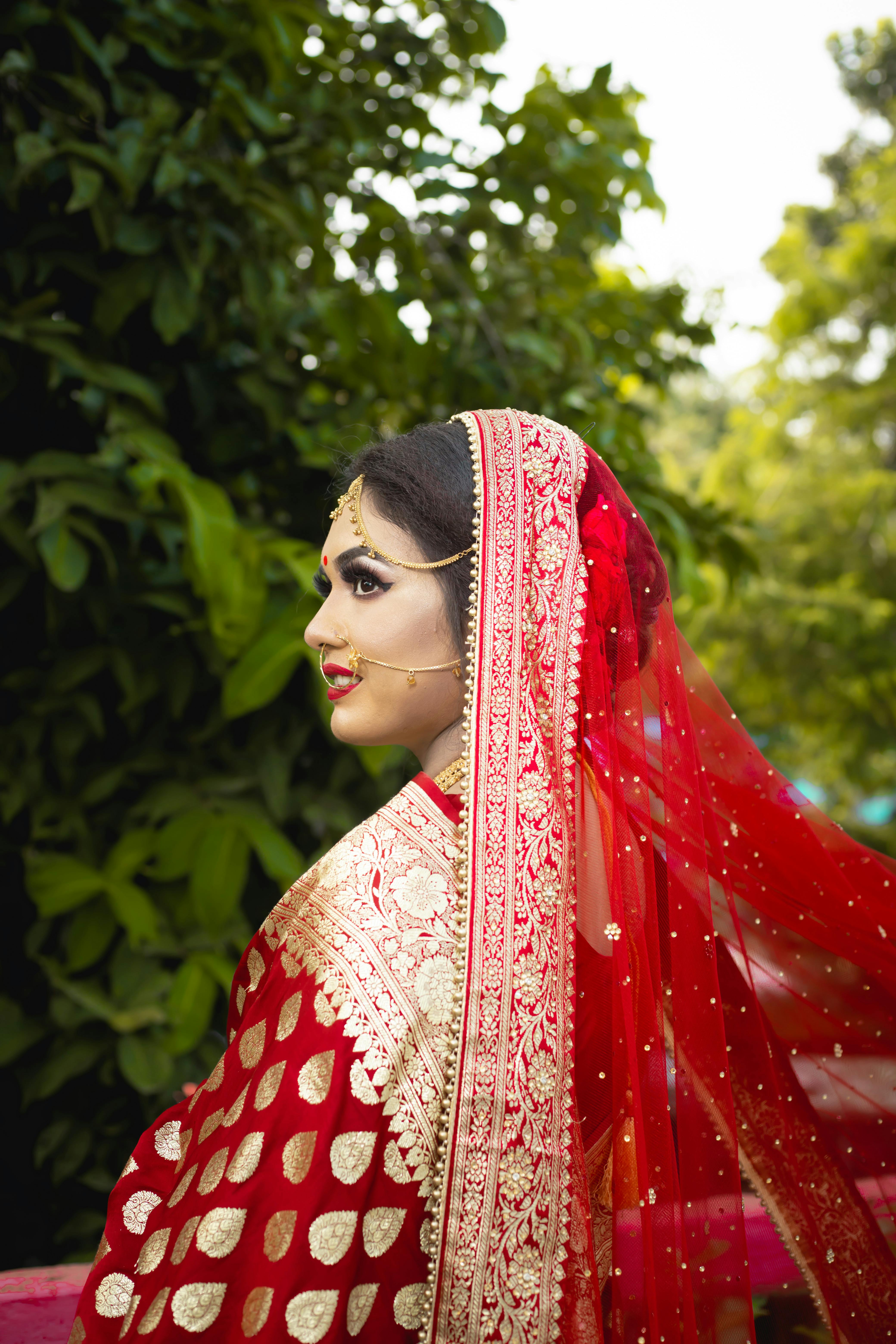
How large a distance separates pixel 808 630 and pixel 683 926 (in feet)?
15.7

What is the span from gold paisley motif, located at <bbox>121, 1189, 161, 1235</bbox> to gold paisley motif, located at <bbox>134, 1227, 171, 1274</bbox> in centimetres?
7

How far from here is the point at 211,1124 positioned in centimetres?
103

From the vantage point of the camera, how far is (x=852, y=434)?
22.9 feet

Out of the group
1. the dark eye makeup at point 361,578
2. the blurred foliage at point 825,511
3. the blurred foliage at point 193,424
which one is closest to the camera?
the dark eye makeup at point 361,578

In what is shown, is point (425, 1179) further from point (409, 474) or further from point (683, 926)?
point (409, 474)

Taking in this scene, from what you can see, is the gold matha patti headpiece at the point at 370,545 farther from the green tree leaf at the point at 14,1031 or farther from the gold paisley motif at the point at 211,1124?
the green tree leaf at the point at 14,1031

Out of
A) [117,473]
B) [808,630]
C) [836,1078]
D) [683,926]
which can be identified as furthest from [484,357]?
[808,630]

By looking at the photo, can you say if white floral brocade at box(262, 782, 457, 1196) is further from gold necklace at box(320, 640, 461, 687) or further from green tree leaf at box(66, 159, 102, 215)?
green tree leaf at box(66, 159, 102, 215)

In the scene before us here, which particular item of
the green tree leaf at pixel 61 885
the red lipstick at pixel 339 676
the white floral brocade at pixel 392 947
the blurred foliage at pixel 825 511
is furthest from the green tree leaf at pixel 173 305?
the blurred foliage at pixel 825 511

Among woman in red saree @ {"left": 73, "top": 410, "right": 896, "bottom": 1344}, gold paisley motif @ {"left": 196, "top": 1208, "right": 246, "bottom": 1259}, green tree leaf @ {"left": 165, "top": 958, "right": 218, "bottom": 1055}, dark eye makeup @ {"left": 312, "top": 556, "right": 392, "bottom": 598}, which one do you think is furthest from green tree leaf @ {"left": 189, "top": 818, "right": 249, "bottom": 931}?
gold paisley motif @ {"left": 196, "top": 1208, "right": 246, "bottom": 1259}

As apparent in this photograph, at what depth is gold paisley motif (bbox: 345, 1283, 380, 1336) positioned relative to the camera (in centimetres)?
93

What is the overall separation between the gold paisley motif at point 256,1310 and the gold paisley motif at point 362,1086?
17 centimetres

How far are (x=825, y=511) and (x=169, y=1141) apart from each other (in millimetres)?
6137

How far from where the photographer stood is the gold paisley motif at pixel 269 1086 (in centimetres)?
96
